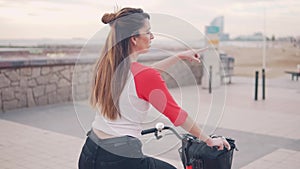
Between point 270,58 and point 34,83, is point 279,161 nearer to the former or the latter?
point 34,83

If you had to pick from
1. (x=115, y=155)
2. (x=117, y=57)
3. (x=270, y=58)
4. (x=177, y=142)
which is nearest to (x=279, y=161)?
(x=177, y=142)

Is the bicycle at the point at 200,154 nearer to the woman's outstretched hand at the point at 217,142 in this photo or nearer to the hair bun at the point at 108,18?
the woman's outstretched hand at the point at 217,142

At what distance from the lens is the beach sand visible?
19.6m

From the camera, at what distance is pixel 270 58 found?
21219 millimetres

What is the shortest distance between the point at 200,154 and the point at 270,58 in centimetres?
1983

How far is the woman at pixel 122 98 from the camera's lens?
2168 millimetres

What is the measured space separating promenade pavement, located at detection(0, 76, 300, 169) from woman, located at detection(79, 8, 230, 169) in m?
0.23

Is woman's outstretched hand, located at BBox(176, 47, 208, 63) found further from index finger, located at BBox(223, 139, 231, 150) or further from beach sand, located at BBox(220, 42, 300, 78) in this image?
beach sand, located at BBox(220, 42, 300, 78)

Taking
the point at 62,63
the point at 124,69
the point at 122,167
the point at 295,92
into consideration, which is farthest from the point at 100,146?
the point at 295,92

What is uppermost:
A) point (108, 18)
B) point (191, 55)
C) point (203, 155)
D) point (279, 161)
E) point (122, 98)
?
point (108, 18)

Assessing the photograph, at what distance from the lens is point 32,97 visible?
9.02 metres

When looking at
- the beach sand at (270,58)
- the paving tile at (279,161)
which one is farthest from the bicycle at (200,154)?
the beach sand at (270,58)

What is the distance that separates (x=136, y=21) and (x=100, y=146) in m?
0.65

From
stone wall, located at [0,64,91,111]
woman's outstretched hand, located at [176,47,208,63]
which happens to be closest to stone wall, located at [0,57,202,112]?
stone wall, located at [0,64,91,111]
